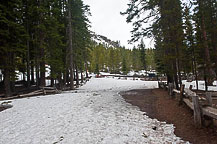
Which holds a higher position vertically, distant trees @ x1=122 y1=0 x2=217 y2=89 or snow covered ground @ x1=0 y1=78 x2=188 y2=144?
distant trees @ x1=122 y1=0 x2=217 y2=89

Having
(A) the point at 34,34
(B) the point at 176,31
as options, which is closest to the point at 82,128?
(B) the point at 176,31

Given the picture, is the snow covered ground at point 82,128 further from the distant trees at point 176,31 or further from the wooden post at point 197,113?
the distant trees at point 176,31

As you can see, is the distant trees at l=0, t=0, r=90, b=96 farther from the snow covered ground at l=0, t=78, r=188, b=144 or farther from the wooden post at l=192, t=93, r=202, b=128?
the wooden post at l=192, t=93, r=202, b=128

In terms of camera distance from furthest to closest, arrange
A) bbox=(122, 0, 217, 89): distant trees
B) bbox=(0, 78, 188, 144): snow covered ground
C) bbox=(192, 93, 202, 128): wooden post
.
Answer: bbox=(122, 0, 217, 89): distant trees < bbox=(192, 93, 202, 128): wooden post < bbox=(0, 78, 188, 144): snow covered ground

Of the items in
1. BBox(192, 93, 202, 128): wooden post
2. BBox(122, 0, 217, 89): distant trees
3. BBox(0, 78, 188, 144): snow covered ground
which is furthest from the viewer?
BBox(122, 0, 217, 89): distant trees

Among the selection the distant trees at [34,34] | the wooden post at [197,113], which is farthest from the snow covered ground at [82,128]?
the distant trees at [34,34]

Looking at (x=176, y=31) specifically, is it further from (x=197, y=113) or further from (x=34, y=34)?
(x=34, y=34)

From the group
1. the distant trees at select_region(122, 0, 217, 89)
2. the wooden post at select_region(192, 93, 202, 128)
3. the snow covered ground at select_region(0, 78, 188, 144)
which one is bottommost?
the snow covered ground at select_region(0, 78, 188, 144)

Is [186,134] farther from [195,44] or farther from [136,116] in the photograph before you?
[195,44]

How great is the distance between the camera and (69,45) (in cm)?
1959

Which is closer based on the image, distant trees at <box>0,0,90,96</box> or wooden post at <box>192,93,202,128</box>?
wooden post at <box>192,93,202,128</box>

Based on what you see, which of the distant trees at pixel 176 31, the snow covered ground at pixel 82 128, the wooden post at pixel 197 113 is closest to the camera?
the snow covered ground at pixel 82 128

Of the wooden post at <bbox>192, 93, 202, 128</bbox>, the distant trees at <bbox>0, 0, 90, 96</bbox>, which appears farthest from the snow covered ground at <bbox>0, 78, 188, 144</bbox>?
the distant trees at <bbox>0, 0, 90, 96</bbox>

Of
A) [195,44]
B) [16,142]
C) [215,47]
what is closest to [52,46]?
[16,142]
